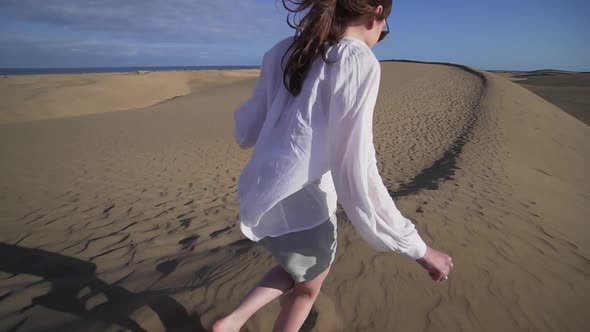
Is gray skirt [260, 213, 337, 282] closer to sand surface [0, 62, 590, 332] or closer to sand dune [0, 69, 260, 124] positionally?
sand surface [0, 62, 590, 332]

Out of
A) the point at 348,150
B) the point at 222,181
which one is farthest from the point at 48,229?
the point at 348,150

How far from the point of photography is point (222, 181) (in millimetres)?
6359

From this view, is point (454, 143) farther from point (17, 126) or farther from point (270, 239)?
point (17, 126)

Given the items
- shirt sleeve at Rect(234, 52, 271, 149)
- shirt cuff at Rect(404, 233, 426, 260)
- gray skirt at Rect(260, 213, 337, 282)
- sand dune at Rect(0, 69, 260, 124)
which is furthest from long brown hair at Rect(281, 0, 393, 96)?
sand dune at Rect(0, 69, 260, 124)

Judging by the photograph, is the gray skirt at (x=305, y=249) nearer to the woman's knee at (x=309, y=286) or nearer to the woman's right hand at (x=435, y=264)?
the woman's knee at (x=309, y=286)

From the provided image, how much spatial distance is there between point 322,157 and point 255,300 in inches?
26.3

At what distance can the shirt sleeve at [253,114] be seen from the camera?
1.23 meters

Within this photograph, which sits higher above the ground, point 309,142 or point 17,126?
point 309,142

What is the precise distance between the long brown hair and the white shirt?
27 millimetres

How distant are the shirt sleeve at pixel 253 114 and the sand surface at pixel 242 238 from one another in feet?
4.15

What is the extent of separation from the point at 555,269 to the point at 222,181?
4.95 m

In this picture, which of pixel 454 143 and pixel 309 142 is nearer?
pixel 309 142

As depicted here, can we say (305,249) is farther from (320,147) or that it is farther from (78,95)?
(78,95)

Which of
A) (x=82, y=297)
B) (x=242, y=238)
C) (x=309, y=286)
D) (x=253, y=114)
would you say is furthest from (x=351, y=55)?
(x=242, y=238)
